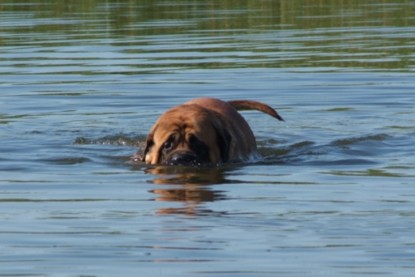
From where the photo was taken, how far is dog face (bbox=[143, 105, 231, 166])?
1036cm

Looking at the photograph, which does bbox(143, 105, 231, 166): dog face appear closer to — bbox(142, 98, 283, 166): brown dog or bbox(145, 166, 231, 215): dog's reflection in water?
bbox(142, 98, 283, 166): brown dog

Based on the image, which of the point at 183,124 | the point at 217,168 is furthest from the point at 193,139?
the point at 217,168

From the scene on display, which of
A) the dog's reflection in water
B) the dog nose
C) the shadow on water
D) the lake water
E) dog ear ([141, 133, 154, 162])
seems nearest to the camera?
the lake water

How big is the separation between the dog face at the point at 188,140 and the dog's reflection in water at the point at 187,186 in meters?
0.10

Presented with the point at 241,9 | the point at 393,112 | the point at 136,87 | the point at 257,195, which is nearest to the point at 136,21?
the point at 241,9

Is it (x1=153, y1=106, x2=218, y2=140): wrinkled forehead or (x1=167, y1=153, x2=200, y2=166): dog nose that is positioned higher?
(x1=153, y1=106, x2=218, y2=140): wrinkled forehead

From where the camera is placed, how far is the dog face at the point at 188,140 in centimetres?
1036

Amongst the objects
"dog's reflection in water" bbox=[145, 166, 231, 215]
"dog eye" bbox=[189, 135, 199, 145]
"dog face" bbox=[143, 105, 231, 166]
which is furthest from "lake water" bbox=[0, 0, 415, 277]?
"dog eye" bbox=[189, 135, 199, 145]

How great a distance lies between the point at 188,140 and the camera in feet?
34.1

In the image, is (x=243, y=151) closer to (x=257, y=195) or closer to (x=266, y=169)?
(x=266, y=169)

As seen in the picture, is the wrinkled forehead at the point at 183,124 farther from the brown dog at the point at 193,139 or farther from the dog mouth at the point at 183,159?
the dog mouth at the point at 183,159

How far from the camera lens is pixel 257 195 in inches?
352

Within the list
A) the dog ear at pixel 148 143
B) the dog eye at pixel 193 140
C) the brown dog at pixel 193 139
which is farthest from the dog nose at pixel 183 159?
the dog ear at pixel 148 143

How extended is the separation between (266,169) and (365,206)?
2177 millimetres
